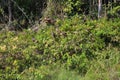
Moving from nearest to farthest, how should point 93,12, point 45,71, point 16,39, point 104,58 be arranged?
point 45,71 < point 104,58 < point 16,39 < point 93,12

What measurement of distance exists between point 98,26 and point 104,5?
4.59 feet

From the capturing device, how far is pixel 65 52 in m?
7.95

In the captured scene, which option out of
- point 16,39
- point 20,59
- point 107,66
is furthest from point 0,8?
point 107,66

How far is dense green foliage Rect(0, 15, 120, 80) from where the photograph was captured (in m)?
7.23

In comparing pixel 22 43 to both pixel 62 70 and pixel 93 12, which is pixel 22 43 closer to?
pixel 62 70

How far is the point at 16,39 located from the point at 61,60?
1.32 meters

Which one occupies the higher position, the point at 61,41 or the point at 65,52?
the point at 61,41

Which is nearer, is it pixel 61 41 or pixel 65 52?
pixel 65 52

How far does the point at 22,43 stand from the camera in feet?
26.9

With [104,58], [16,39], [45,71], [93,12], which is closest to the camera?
[45,71]

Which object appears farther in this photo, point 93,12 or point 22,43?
point 93,12

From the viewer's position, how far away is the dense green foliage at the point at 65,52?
23.7ft

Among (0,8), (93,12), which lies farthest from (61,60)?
(0,8)

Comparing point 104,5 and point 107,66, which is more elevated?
point 104,5
